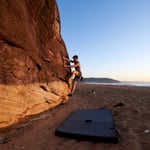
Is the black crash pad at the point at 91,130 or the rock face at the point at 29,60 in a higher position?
the rock face at the point at 29,60

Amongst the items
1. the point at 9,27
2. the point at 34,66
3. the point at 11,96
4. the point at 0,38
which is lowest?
the point at 11,96

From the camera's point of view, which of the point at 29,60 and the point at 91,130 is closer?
the point at 91,130

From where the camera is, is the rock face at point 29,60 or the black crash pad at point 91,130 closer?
the black crash pad at point 91,130

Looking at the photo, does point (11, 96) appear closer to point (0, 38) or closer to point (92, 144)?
point (0, 38)

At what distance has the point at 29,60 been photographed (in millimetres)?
5633

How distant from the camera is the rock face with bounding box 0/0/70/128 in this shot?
15.5 feet

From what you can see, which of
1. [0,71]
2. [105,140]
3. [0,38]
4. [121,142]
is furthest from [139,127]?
[0,38]

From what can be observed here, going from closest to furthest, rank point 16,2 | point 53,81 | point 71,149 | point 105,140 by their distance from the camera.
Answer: point 71,149
point 105,140
point 16,2
point 53,81

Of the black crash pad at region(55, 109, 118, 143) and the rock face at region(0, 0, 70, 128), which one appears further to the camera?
the rock face at region(0, 0, 70, 128)

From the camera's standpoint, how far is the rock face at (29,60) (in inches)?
186

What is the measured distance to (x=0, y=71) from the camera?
14.9 ft

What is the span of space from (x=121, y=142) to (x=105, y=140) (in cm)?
40

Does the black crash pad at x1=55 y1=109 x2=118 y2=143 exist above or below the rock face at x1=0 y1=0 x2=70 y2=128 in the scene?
below

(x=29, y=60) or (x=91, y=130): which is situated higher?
(x=29, y=60)
